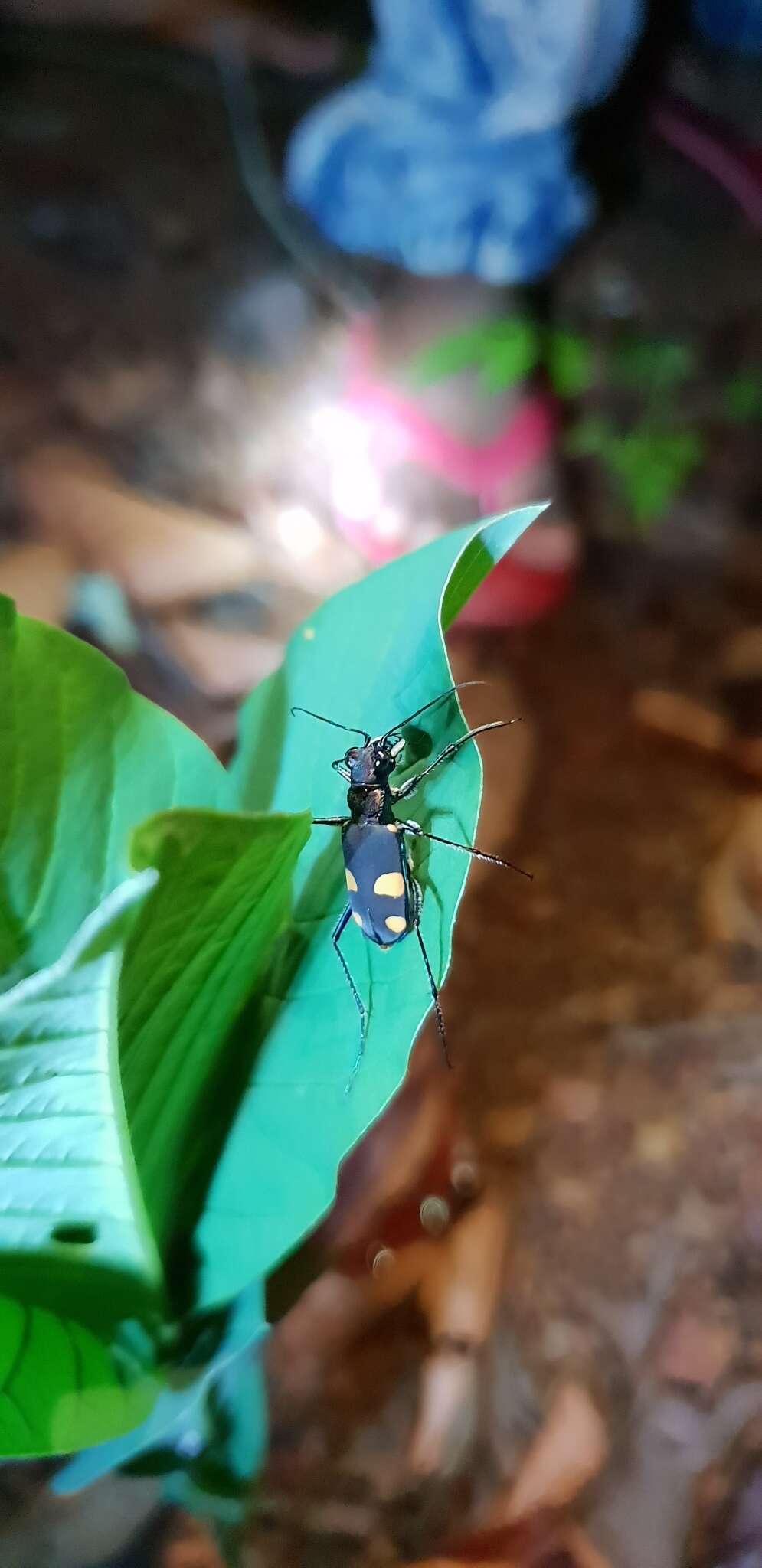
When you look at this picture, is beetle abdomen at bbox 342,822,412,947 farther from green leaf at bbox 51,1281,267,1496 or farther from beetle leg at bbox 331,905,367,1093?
green leaf at bbox 51,1281,267,1496

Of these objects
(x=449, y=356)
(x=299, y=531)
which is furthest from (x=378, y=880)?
(x=449, y=356)

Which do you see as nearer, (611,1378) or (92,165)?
(611,1378)

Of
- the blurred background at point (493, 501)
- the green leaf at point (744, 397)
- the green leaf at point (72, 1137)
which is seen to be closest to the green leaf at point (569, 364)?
the blurred background at point (493, 501)

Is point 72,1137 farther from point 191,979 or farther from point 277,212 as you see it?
point 277,212

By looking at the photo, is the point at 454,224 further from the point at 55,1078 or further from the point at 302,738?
the point at 55,1078

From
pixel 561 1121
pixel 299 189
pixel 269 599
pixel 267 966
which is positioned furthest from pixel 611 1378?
pixel 299 189

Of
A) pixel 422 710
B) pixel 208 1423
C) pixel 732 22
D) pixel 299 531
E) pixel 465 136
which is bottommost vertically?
pixel 208 1423
